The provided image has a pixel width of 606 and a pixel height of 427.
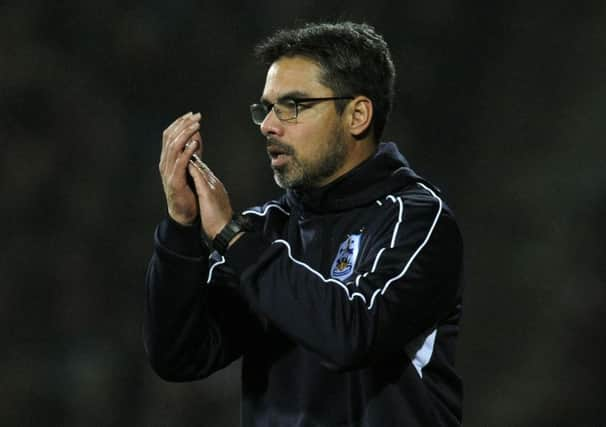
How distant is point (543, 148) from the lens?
13.7 ft

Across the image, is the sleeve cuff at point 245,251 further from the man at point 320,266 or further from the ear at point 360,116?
the ear at point 360,116

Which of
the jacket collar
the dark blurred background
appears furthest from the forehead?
the dark blurred background

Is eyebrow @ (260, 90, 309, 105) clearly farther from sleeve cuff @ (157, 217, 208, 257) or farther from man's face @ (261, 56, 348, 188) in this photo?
sleeve cuff @ (157, 217, 208, 257)

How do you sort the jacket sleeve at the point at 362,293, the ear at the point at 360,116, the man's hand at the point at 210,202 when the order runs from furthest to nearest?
the ear at the point at 360,116
the man's hand at the point at 210,202
the jacket sleeve at the point at 362,293

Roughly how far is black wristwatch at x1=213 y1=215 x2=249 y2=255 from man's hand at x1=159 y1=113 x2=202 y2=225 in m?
0.12

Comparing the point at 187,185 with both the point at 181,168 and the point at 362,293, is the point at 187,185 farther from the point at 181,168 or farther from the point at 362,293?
the point at 362,293

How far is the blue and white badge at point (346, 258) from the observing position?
180 centimetres

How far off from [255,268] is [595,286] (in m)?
2.74

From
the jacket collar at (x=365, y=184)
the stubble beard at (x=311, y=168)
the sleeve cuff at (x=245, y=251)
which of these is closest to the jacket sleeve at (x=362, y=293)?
the sleeve cuff at (x=245, y=251)

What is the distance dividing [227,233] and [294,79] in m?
0.39

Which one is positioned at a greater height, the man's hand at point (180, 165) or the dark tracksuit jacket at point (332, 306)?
the man's hand at point (180, 165)

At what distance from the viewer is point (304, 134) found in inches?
75.2

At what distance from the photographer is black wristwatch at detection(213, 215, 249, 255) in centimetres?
170

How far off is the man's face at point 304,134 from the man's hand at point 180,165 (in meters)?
0.17
